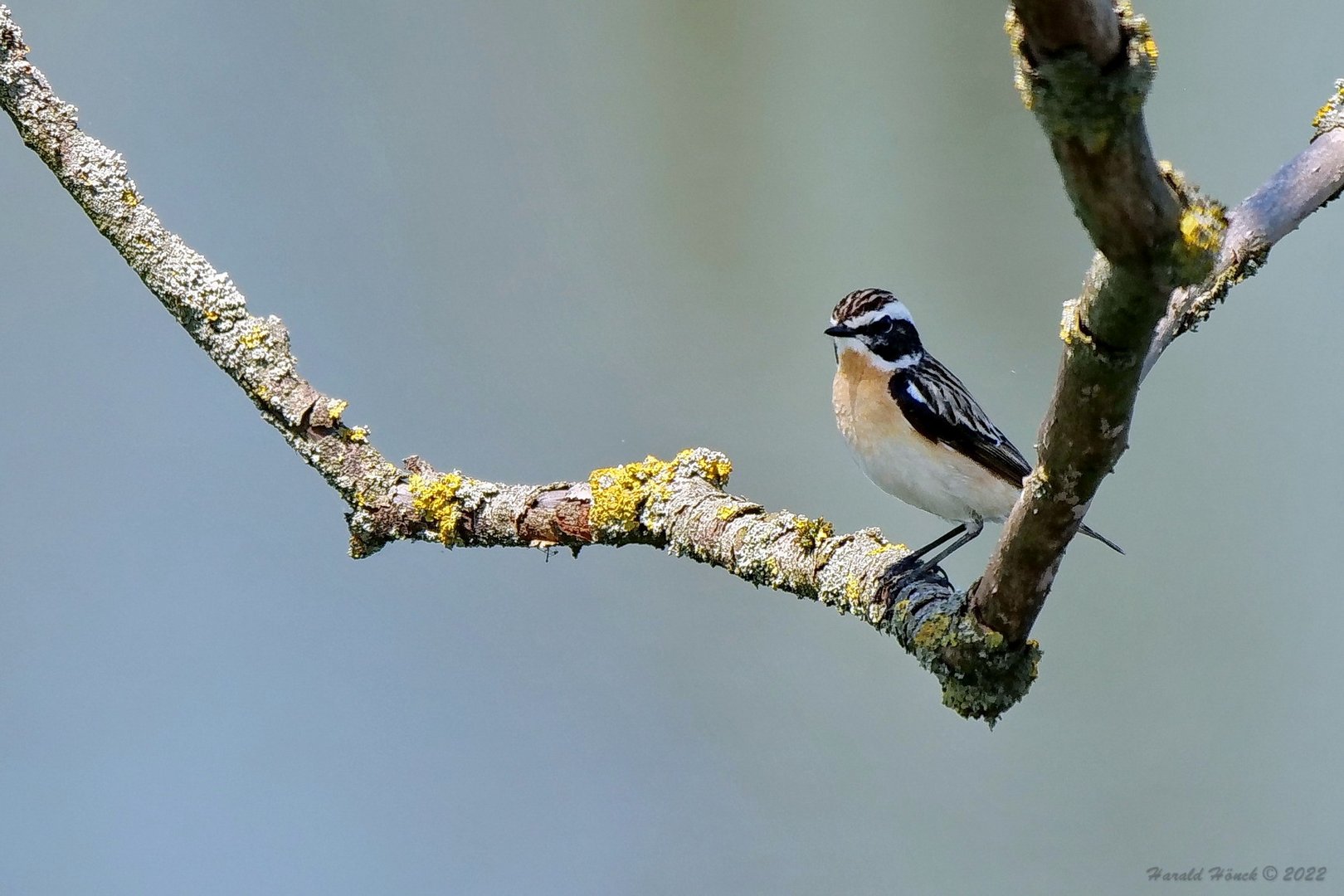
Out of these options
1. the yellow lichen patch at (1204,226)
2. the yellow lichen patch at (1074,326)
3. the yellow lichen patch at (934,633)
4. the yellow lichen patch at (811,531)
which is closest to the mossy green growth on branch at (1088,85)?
the yellow lichen patch at (1204,226)

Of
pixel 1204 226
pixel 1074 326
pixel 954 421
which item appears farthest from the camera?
pixel 954 421

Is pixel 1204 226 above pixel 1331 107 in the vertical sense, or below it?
below

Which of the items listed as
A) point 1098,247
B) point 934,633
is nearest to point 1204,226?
point 1098,247

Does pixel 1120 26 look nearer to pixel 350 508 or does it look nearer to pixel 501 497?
pixel 501 497

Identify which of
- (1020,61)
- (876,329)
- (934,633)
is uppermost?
(876,329)

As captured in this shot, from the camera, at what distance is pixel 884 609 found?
249 cm

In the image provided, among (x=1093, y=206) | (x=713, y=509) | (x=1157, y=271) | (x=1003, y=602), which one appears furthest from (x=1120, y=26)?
(x=713, y=509)

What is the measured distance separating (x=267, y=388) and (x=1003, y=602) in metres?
1.98

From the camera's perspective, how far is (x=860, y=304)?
374 cm

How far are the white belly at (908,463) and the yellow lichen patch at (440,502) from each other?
1.35 metres

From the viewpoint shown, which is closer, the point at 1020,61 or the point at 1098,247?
the point at 1020,61

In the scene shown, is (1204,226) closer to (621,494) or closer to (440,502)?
(621,494)

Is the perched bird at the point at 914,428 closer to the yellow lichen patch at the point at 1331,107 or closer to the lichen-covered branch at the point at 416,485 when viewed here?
the lichen-covered branch at the point at 416,485

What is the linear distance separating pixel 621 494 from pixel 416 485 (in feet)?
1.89
